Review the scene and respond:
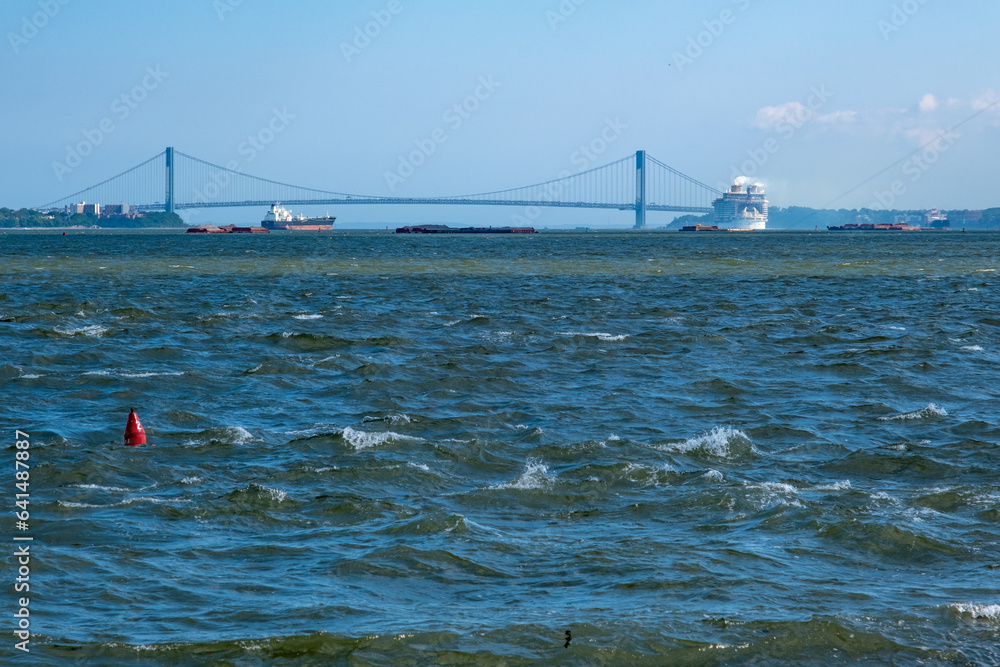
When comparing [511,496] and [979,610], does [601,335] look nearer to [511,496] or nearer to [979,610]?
[511,496]

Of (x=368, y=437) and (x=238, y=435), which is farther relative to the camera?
(x=238, y=435)

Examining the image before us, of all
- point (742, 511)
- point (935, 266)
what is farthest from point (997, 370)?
point (935, 266)

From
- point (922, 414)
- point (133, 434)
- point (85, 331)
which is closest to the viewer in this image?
point (133, 434)

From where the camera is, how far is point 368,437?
38.8ft

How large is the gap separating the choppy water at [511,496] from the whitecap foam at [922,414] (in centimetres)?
6

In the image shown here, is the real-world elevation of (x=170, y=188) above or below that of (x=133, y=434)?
above

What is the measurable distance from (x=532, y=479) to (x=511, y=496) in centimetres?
54

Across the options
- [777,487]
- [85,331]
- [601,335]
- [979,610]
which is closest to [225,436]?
[777,487]

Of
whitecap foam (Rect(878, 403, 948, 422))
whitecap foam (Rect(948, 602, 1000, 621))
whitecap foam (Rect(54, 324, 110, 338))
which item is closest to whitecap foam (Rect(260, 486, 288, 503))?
whitecap foam (Rect(948, 602, 1000, 621))

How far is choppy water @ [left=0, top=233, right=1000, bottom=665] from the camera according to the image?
642 centimetres

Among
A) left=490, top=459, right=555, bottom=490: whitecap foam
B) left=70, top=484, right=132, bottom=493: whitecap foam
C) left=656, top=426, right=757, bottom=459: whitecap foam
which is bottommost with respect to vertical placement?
left=70, top=484, right=132, bottom=493: whitecap foam

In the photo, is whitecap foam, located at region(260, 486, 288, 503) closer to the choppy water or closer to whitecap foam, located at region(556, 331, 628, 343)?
the choppy water

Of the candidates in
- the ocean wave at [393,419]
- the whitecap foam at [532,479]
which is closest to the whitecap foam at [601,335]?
the ocean wave at [393,419]

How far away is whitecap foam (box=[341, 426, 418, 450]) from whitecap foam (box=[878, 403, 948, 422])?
5.79 m
